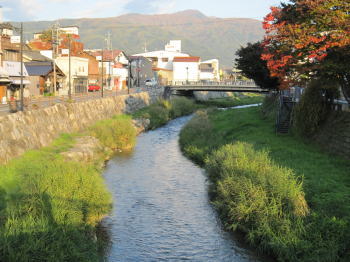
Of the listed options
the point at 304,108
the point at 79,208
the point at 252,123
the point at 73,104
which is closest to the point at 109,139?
the point at 73,104

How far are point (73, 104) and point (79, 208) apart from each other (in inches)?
1079

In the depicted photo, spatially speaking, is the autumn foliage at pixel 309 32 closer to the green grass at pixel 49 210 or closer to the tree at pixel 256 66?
the green grass at pixel 49 210

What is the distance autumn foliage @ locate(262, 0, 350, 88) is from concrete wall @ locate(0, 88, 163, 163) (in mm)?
16434

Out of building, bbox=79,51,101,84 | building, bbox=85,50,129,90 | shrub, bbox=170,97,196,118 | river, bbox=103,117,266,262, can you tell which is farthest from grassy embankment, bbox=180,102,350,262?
building, bbox=85,50,129,90

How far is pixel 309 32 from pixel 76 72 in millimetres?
59363

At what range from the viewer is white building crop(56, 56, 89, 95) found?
252 feet

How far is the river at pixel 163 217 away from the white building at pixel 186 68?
4196 inches

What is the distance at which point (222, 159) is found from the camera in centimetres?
2636

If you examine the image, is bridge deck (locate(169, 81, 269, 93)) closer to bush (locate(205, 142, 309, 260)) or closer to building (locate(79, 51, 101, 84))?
building (locate(79, 51, 101, 84))

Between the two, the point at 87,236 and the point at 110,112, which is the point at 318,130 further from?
the point at 110,112

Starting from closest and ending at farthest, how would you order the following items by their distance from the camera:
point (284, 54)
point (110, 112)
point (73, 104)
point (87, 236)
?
point (87, 236) < point (284, 54) < point (73, 104) < point (110, 112)

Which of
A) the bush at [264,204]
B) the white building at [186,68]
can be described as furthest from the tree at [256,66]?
the white building at [186,68]

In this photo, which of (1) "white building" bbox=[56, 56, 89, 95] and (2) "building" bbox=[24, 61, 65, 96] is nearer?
(2) "building" bbox=[24, 61, 65, 96]

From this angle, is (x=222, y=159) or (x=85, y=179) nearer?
(x=85, y=179)
